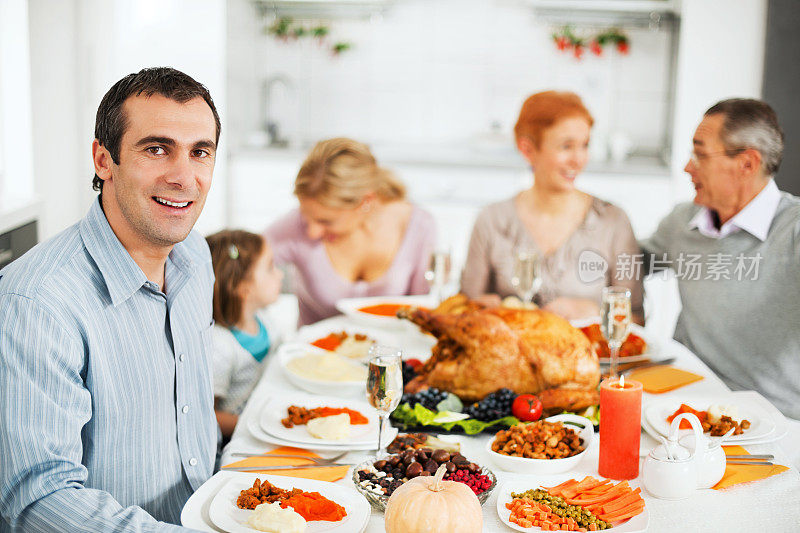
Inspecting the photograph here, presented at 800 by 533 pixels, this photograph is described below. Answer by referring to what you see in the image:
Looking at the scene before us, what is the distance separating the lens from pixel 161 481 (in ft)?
4.28

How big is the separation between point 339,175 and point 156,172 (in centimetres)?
159

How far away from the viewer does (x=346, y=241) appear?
111 inches

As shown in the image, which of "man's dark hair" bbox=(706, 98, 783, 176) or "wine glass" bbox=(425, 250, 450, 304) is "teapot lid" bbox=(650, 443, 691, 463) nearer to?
"man's dark hair" bbox=(706, 98, 783, 176)

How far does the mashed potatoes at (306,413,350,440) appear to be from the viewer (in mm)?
1388

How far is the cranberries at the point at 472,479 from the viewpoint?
115cm

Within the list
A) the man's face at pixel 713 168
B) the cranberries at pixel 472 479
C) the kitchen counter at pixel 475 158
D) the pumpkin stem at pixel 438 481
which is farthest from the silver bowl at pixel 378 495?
the kitchen counter at pixel 475 158

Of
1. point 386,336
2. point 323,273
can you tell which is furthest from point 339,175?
point 386,336

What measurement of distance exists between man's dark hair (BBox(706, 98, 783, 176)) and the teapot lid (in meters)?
0.90

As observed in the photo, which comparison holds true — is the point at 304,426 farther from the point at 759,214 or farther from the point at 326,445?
the point at 759,214

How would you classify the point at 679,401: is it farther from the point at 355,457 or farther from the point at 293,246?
the point at 293,246

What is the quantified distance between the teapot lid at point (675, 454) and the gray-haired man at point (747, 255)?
766 millimetres

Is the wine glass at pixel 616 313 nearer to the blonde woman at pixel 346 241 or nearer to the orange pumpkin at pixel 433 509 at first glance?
Result: the orange pumpkin at pixel 433 509

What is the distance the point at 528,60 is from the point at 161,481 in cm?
347

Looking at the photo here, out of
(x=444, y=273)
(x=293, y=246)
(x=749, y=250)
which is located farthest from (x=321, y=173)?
(x=749, y=250)
